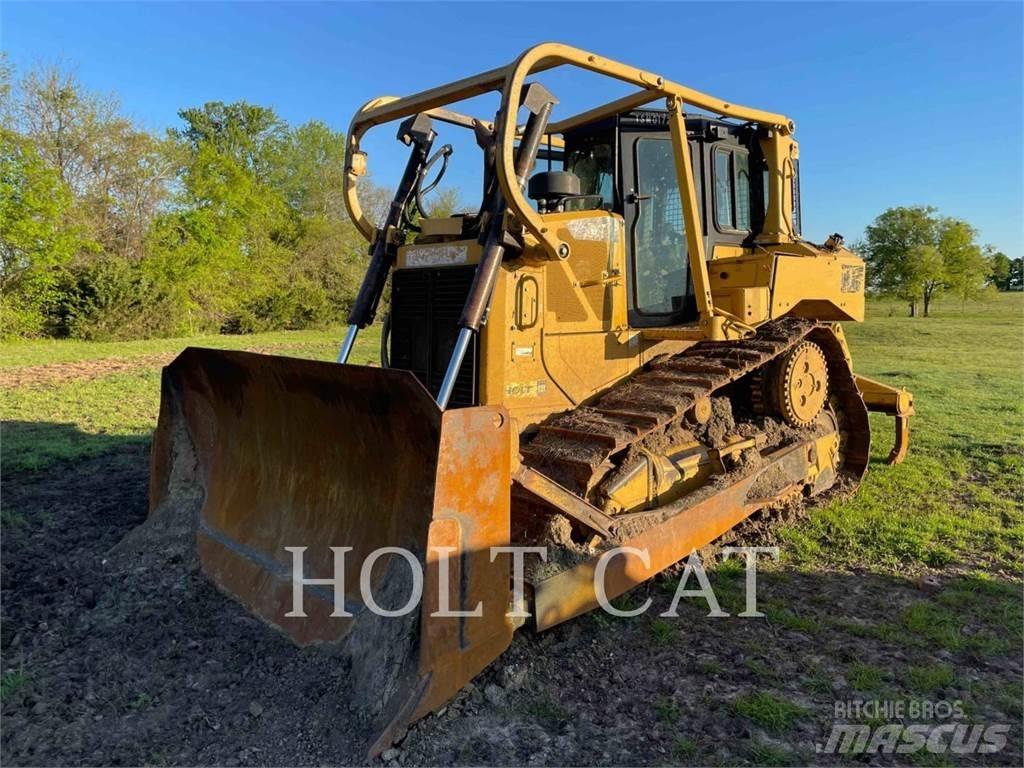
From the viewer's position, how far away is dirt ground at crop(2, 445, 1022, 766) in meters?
2.79

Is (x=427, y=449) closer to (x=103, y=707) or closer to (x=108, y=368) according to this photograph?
(x=103, y=707)

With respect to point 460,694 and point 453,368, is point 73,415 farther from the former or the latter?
point 460,694

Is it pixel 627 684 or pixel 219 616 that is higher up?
pixel 219 616

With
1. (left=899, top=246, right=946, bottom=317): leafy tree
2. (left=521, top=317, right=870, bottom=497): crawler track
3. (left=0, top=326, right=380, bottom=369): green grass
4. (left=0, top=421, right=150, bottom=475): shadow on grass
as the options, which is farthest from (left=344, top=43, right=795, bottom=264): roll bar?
(left=899, top=246, right=946, bottom=317): leafy tree

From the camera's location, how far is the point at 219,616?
3.62 m

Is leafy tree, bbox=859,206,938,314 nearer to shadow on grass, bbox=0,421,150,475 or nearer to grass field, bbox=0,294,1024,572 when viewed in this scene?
grass field, bbox=0,294,1024,572

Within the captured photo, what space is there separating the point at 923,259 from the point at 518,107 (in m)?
40.5

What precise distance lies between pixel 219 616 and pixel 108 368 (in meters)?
11.5

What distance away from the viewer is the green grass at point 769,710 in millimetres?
3047

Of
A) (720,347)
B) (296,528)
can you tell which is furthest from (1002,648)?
(296,528)

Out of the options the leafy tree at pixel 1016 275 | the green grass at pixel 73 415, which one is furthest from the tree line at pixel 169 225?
the leafy tree at pixel 1016 275

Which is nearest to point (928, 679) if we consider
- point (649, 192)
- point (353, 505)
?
point (353, 505)

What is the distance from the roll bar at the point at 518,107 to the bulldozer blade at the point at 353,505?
4.07ft

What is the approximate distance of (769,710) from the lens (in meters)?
3.11
